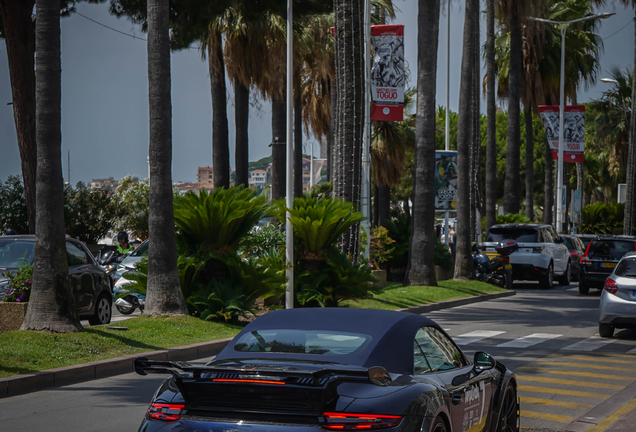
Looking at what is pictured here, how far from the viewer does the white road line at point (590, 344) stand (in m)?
13.3

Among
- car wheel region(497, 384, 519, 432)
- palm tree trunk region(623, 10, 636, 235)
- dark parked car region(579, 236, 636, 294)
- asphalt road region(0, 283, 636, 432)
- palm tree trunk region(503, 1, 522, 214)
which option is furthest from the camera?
palm tree trunk region(623, 10, 636, 235)

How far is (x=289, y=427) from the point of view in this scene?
156 inches

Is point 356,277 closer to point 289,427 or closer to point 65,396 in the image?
point 65,396

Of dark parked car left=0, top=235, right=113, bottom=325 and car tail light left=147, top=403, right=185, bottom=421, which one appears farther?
dark parked car left=0, top=235, right=113, bottom=325

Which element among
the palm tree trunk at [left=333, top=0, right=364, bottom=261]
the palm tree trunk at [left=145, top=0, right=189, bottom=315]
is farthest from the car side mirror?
the palm tree trunk at [left=333, top=0, right=364, bottom=261]

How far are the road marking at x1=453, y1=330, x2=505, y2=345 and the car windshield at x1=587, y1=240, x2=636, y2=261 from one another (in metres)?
9.68

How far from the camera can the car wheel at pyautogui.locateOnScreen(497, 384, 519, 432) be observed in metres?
6.20

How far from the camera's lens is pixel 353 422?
157 inches

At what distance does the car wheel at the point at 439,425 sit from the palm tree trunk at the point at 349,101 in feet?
49.7

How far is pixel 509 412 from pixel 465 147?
65.8 ft

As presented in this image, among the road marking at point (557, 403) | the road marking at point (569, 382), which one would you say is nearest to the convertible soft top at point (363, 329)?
the road marking at point (557, 403)

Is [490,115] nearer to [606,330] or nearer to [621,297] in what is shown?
[606,330]

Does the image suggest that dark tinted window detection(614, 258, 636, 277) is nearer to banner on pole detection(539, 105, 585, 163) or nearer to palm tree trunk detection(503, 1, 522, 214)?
palm tree trunk detection(503, 1, 522, 214)

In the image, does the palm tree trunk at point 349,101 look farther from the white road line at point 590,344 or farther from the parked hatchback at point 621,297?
the parked hatchback at point 621,297
